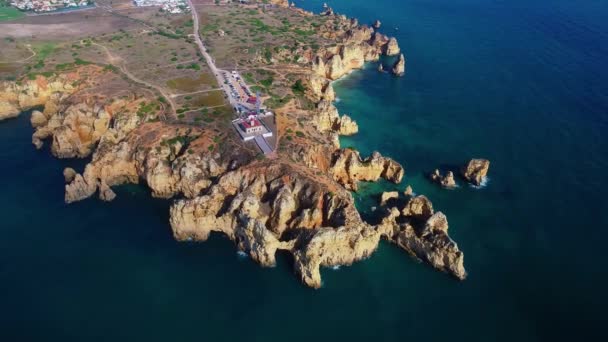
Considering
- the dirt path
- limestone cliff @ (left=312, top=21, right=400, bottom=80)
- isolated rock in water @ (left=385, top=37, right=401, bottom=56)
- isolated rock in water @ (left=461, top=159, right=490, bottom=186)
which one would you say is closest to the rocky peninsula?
the dirt path

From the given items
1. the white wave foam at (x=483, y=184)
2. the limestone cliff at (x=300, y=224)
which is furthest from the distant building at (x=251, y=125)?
the white wave foam at (x=483, y=184)

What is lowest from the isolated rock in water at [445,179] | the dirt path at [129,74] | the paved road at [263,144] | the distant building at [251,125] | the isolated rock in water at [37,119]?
the isolated rock in water at [37,119]

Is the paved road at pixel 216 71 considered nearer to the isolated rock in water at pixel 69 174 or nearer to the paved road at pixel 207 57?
the paved road at pixel 207 57

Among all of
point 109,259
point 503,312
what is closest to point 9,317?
point 109,259

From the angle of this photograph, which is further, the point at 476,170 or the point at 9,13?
the point at 9,13

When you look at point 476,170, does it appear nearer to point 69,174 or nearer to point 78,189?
point 78,189

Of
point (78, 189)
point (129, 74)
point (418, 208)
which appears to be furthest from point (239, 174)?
point (129, 74)
